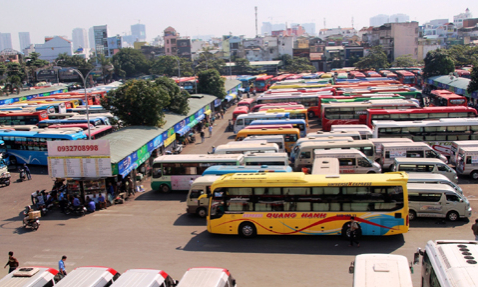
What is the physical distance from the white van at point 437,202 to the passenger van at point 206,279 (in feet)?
28.2

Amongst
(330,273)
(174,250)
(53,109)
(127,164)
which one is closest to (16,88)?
(53,109)

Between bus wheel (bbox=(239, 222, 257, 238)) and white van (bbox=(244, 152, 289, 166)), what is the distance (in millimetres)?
7095

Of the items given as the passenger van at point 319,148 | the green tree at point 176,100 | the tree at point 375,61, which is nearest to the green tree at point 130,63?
the tree at point 375,61

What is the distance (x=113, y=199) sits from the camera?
749 inches

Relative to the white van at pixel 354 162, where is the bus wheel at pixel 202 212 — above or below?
below

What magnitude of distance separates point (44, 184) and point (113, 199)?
6049 mm

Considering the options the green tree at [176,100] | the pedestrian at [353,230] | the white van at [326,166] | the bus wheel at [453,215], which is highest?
the green tree at [176,100]

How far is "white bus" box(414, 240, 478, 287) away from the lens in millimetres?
7152

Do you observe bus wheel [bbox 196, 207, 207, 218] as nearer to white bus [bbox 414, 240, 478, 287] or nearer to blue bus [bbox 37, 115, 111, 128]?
white bus [bbox 414, 240, 478, 287]

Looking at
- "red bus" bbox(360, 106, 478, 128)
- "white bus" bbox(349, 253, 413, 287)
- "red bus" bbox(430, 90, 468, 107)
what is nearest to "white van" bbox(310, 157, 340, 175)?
"white bus" bbox(349, 253, 413, 287)

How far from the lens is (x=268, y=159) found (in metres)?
20.5

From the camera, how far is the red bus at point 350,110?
32.3 meters

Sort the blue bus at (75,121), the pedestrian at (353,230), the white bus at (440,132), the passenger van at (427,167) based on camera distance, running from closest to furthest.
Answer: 1. the pedestrian at (353,230)
2. the passenger van at (427,167)
3. the white bus at (440,132)
4. the blue bus at (75,121)

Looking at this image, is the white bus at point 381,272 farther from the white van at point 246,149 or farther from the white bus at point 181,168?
the white van at point 246,149
